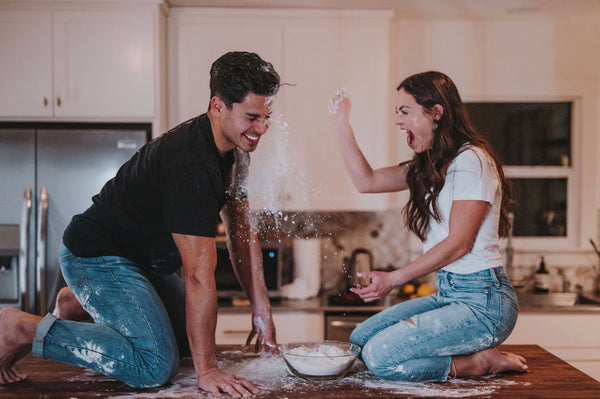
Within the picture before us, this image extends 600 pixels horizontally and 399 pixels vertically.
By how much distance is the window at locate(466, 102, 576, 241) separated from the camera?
11.3 feet

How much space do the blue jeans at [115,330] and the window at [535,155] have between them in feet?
7.95

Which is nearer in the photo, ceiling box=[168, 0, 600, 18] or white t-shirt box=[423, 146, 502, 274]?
white t-shirt box=[423, 146, 502, 274]

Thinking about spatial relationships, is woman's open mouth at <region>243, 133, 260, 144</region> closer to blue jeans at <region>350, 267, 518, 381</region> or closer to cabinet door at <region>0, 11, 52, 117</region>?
blue jeans at <region>350, 267, 518, 381</region>

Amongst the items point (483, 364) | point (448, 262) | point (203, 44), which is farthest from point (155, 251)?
point (203, 44)

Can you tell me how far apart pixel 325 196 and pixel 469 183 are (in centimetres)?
149

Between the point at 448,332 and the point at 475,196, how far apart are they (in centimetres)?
44

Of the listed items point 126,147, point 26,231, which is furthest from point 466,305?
point 26,231

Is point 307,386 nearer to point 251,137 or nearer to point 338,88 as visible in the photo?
point 251,137

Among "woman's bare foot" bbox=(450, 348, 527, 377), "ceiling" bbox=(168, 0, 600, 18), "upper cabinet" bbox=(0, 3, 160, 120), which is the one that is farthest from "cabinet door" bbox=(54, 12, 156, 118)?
"woman's bare foot" bbox=(450, 348, 527, 377)

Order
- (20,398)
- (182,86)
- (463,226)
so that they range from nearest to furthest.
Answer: (20,398) < (463,226) < (182,86)

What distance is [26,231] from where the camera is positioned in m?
2.84

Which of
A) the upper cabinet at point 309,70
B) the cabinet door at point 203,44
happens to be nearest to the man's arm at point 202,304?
the upper cabinet at point 309,70

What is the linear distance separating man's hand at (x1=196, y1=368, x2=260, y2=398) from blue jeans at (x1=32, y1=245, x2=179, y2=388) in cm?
15

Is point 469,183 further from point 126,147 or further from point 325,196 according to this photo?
point 126,147
